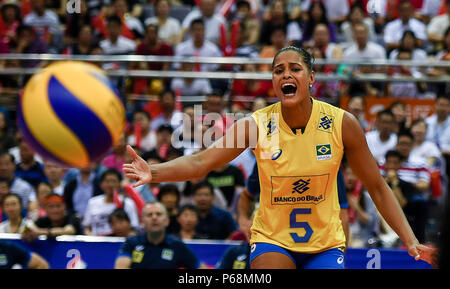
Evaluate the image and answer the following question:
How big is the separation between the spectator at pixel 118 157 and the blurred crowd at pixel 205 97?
2 cm

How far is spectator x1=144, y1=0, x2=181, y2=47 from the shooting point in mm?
12625

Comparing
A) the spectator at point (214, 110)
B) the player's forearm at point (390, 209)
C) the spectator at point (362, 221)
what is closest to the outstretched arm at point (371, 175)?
the player's forearm at point (390, 209)

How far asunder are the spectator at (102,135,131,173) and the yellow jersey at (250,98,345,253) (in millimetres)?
5293

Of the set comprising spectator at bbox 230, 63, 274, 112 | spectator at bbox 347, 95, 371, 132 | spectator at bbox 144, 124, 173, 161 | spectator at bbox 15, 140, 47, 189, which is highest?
spectator at bbox 230, 63, 274, 112

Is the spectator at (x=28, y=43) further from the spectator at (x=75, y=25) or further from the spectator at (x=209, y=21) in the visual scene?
the spectator at (x=209, y=21)

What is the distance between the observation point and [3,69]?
10992 millimetres

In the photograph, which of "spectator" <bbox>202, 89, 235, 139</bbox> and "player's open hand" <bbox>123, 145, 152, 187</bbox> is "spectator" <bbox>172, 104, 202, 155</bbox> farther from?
"player's open hand" <bbox>123, 145, 152, 187</bbox>

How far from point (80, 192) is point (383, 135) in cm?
442

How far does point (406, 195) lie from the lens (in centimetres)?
912

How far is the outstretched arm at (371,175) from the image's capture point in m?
5.04

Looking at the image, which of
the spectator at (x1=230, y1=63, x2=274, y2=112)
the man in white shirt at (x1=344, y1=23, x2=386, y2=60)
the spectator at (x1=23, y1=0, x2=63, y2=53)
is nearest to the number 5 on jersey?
the spectator at (x1=230, y1=63, x2=274, y2=112)

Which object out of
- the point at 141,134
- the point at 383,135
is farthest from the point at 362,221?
the point at 141,134

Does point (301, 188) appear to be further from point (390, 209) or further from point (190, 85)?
point (190, 85)

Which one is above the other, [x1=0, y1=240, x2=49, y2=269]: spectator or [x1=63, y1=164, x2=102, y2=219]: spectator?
[x1=63, y1=164, x2=102, y2=219]: spectator
